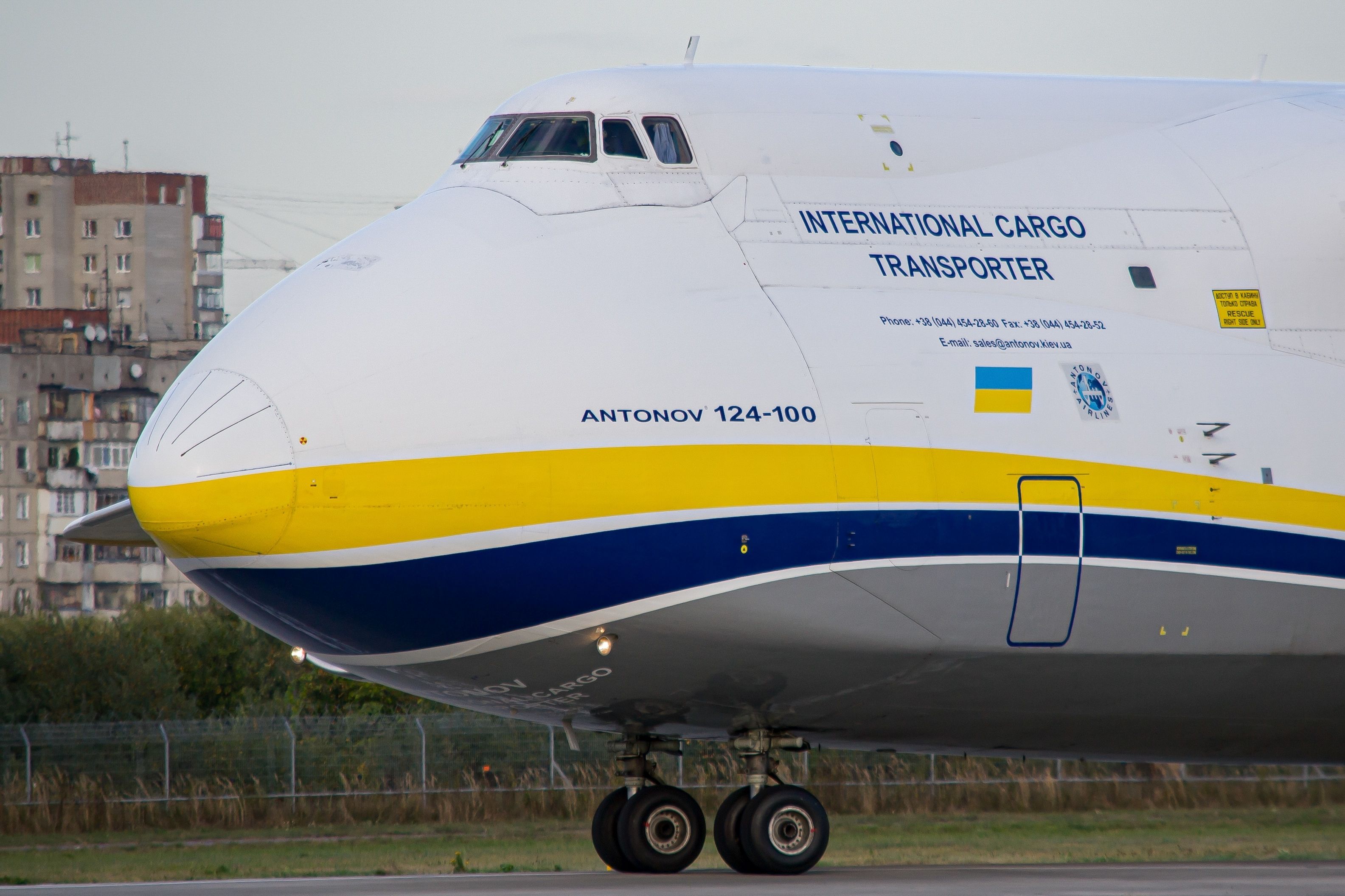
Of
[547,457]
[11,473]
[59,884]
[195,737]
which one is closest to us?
[547,457]

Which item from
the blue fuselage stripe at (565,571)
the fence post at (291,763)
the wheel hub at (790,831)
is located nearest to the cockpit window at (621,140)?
the blue fuselage stripe at (565,571)

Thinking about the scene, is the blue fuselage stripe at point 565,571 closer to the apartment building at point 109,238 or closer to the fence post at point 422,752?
the fence post at point 422,752

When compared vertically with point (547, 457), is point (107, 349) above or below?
above

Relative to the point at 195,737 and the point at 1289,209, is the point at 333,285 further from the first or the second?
the point at 195,737

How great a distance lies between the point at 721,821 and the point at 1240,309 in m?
5.83

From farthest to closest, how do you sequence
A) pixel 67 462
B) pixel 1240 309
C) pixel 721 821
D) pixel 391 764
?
pixel 67 462 < pixel 391 764 < pixel 721 821 < pixel 1240 309

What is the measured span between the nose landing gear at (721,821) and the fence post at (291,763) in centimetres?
1444

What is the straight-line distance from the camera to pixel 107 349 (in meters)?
111

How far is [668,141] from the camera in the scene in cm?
1329

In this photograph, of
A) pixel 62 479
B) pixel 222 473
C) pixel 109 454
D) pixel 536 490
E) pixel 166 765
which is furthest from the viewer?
pixel 109 454

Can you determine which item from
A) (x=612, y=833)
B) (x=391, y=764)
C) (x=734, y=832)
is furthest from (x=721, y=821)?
(x=391, y=764)

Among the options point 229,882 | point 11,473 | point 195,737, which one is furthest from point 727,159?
point 11,473

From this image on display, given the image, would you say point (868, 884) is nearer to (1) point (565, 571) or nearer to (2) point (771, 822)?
(2) point (771, 822)

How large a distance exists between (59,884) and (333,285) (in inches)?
331
